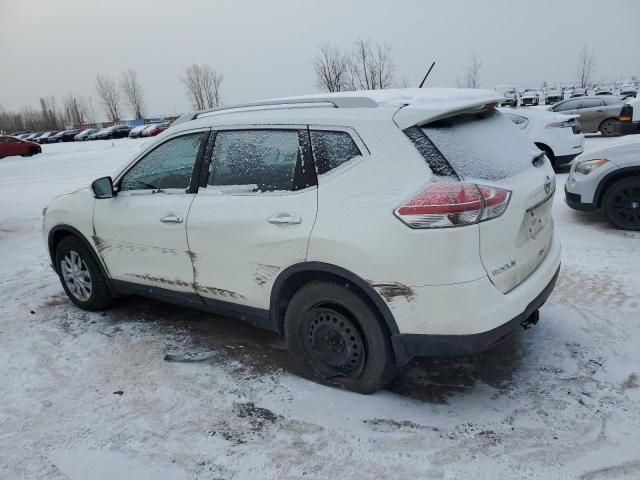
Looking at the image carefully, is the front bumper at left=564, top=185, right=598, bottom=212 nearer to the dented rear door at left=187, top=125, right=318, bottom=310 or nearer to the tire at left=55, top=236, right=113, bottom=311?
the dented rear door at left=187, top=125, right=318, bottom=310

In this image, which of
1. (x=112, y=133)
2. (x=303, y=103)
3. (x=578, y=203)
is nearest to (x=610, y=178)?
(x=578, y=203)

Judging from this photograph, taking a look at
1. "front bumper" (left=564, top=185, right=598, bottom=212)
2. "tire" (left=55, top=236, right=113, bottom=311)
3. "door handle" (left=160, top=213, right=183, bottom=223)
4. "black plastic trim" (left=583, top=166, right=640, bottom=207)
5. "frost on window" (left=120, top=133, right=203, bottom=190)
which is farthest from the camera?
"front bumper" (left=564, top=185, right=598, bottom=212)

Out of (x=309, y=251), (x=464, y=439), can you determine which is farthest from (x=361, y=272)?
(x=464, y=439)

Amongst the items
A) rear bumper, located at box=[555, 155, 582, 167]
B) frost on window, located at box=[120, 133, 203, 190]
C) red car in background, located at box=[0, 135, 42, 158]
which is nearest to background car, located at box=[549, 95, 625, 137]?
rear bumper, located at box=[555, 155, 582, 167]

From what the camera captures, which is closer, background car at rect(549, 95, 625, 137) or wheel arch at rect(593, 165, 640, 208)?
wheel arch at rect(593, 165, 640, 208)

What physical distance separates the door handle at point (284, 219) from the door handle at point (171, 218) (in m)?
0.88

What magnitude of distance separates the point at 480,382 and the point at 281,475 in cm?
143

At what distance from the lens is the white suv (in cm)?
264

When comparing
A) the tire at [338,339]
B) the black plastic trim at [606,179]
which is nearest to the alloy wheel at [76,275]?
the tire at [338,339]

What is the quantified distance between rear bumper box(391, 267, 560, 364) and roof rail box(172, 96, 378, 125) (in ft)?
4.46

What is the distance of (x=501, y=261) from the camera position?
8.91 feet

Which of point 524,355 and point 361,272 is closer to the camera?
point 361,272

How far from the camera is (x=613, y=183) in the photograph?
20.9ft

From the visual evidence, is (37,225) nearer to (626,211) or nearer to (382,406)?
(382,406)
